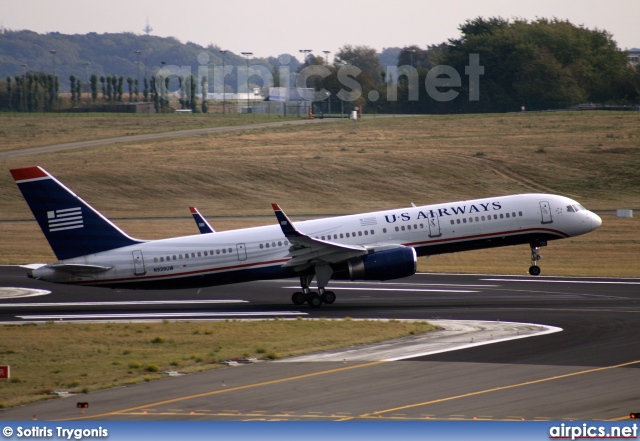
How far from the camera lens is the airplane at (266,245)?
130 ft

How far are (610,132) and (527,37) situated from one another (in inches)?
2133

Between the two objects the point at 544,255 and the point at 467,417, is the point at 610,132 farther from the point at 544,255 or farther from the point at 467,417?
the point at 467,417

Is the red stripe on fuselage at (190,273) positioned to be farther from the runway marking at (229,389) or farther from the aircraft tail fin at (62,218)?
the runway marking at (229,389)

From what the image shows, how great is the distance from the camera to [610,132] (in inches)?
4341

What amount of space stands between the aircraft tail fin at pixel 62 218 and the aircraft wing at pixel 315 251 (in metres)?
7.92

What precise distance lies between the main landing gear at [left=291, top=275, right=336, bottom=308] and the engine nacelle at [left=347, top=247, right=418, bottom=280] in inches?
77.4

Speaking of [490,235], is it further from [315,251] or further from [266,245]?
[266,245]

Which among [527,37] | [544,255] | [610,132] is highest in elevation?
[527,37]

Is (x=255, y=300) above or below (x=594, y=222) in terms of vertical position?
below

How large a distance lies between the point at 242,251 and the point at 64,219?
774 cm

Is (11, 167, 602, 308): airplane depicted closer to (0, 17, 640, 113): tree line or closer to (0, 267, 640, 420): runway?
(0, 267, 640, 420): runway

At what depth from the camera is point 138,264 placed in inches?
1590

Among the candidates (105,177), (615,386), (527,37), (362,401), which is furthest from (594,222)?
(527,37)

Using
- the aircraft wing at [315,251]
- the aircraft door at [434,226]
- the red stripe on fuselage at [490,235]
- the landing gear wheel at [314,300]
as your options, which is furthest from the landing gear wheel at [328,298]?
the aircraft door at [434,226]
